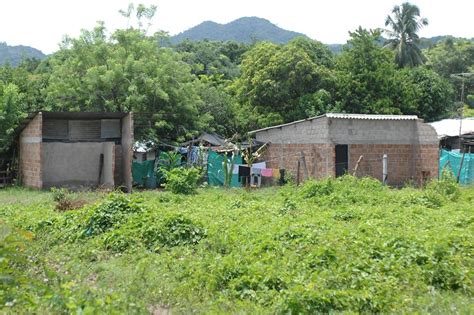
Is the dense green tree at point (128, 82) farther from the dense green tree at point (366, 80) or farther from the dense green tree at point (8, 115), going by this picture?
the dense green tree at point (366, 80)

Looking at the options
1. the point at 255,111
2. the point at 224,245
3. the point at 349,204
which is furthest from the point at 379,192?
the point at 255,111

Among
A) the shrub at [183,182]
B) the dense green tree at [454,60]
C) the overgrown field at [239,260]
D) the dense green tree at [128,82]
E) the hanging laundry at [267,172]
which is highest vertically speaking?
the dense green tree at [454,60]

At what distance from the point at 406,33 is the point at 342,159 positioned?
2524 centimetres

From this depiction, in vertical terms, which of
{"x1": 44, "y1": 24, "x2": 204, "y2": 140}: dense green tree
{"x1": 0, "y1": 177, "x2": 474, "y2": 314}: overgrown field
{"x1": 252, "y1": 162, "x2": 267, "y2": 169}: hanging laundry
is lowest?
{"x1": 0, "y1": 177, "x2": 474, "y2": 314}: overgrown field

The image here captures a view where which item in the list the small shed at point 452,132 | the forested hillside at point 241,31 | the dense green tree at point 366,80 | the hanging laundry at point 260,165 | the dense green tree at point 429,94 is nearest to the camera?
the hanging laundry at point 260,165

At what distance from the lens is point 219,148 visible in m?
22.8

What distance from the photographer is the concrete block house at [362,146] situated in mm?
19969

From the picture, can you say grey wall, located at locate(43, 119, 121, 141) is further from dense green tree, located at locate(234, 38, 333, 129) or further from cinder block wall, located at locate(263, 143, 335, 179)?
dense green tree, located at locate(234, 38, 333, 129)

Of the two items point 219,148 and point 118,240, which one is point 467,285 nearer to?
point 118,240

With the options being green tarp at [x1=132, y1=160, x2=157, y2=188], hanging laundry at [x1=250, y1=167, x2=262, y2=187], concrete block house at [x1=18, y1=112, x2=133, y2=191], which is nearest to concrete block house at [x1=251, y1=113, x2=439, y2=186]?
hanging laundry at [x1=250, y1=167, x2=262, y2=187]

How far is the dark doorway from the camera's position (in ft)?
66.2

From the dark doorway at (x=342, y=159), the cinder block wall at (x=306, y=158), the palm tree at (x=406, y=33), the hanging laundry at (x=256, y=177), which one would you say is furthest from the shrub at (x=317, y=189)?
the palm tree at (x=406, y=33)

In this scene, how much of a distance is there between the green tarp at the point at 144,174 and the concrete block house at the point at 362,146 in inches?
216

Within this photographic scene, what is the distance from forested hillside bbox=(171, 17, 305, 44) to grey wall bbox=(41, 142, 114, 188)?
115522 millimetres
